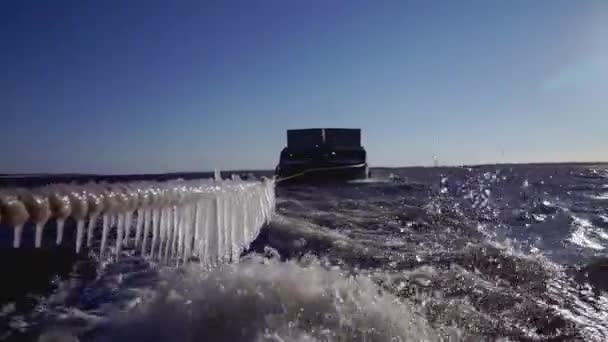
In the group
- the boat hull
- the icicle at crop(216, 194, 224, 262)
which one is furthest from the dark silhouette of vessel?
the icicle at crop(216, 194, 224, 262)

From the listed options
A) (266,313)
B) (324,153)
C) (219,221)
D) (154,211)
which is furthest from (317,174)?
(154,211)

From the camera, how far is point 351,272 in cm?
754

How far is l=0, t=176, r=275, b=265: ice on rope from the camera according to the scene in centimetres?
147

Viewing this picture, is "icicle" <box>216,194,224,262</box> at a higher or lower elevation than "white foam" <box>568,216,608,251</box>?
higher

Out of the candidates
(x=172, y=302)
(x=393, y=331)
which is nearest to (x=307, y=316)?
(x=393, y=331)

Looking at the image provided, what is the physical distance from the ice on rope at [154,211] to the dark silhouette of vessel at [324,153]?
1272 inches

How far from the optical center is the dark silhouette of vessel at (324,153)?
38.3 meters

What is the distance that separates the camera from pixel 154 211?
2303mm

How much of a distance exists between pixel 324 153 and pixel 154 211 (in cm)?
3862

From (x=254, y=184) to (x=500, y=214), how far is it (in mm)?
15685

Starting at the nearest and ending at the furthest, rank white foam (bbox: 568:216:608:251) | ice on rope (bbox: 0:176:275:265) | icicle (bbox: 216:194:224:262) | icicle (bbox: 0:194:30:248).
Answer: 1. icicle (bbox: 0:194:30:248)
2. ice on rope (bbox: 0:176:275:265)
3. icicle (bbox: 216:194:224:262)
4. white foam (bbox: 568:216:608:251)

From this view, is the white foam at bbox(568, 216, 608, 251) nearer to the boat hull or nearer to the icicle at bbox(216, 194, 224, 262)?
the icicle at bbox(216, 194, 224, 262)

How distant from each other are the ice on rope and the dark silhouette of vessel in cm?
3231

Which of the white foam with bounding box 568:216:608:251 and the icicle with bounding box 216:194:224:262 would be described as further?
the white foam with bounding box 568:216:608:251
